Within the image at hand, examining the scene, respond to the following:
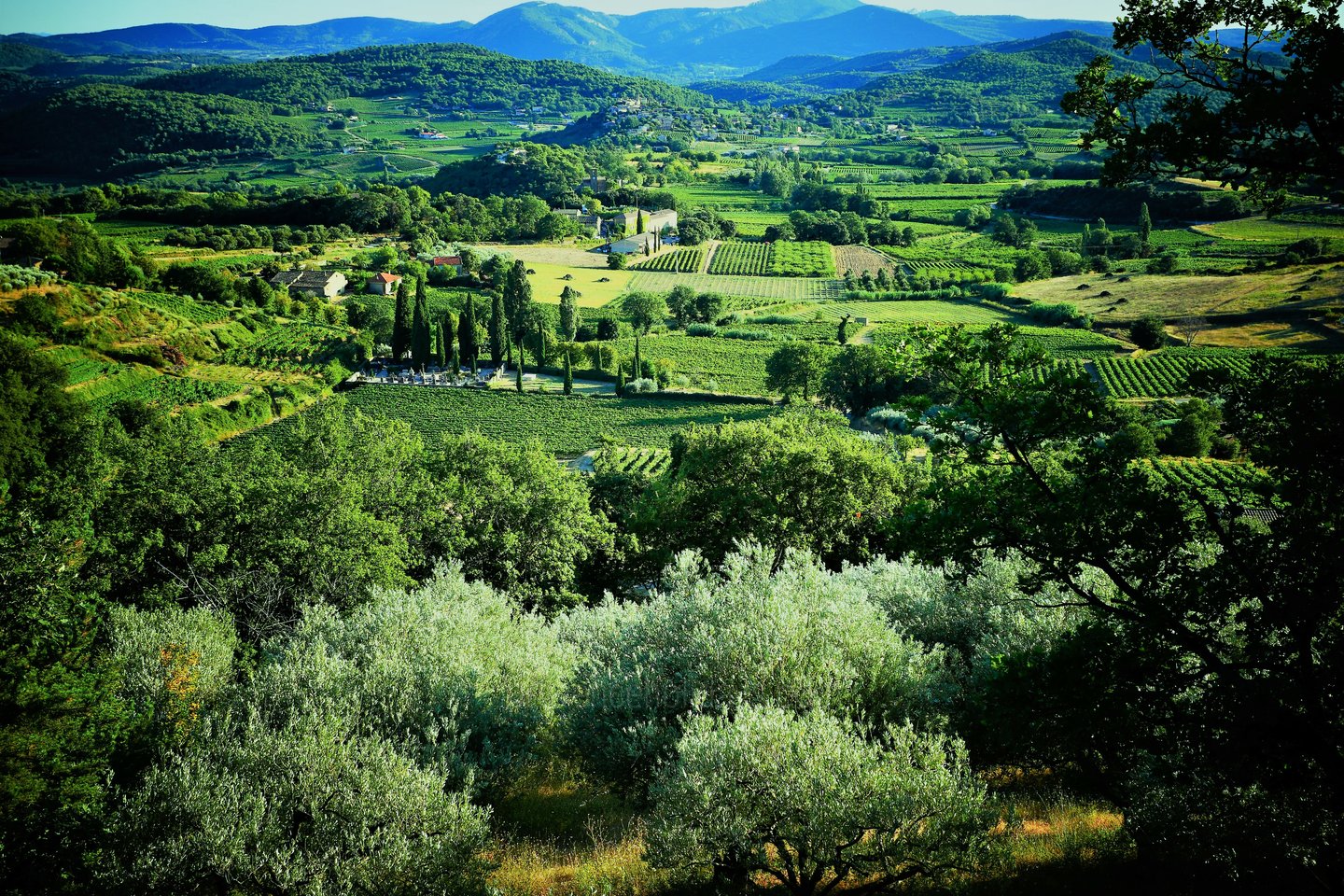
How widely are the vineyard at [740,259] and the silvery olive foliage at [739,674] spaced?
108 m

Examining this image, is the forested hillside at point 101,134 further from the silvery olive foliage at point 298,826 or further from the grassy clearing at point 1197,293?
the silvery olive foliage at point 298,826

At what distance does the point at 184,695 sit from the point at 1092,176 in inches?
6260

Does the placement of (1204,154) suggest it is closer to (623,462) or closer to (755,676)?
(755,676)

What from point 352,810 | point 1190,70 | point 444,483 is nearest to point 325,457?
point 444,483

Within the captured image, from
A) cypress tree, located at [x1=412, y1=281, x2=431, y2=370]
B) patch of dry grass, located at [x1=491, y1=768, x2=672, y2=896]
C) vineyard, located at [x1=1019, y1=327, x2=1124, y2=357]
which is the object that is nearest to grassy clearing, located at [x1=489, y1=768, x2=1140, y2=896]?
patch of dry grass, located at [x1=491, y1=768, x2=672, y2=896]

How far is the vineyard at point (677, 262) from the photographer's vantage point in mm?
120750

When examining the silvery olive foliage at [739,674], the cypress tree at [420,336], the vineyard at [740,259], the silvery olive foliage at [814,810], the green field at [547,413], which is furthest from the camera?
the vineyard at [740,259]

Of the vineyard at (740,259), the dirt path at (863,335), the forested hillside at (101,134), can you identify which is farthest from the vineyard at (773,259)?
the forested hillside at (101,134)

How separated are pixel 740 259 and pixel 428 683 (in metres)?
116

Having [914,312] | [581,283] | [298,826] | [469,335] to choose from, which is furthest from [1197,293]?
[298,826]

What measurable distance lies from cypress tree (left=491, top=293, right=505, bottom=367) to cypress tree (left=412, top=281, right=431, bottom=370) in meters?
5.91

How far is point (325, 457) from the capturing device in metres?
27.8

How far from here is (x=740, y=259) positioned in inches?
4921

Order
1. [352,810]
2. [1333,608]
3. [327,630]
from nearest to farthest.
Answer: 1. [1333,608]
2. [352,810]
3. [327,630]
